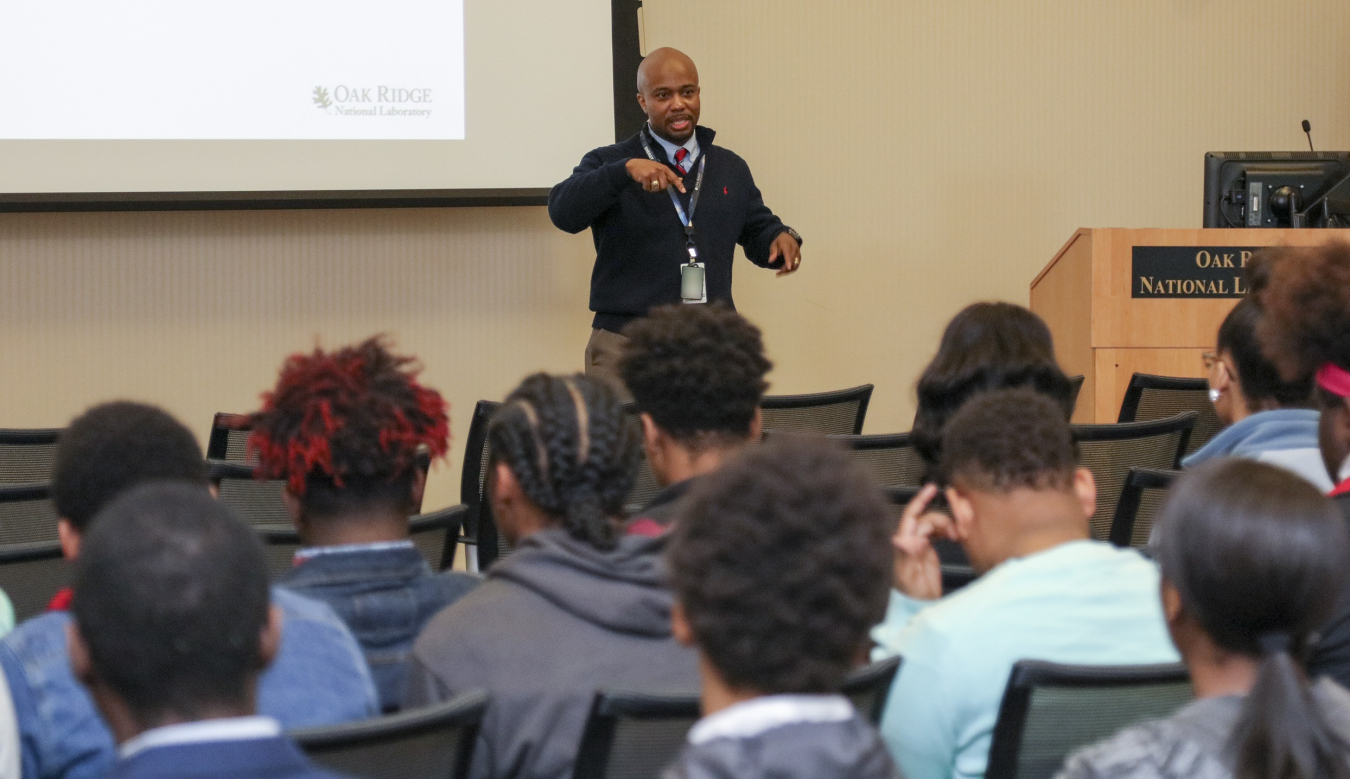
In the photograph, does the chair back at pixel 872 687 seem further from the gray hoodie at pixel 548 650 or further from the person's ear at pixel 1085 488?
the person's ear at pixel 1085 488

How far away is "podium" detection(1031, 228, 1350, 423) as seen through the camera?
4406mm

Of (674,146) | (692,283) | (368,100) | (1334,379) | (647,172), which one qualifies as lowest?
(1334,379)

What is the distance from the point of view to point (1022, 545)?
5.90 ft

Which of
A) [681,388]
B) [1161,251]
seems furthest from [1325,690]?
[1161,251]

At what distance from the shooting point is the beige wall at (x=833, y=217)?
566 cm

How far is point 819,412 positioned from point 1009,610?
1781 millimetres

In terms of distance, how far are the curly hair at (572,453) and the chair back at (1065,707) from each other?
542mm

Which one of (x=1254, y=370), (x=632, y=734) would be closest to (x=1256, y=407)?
(x=1254, y=370)

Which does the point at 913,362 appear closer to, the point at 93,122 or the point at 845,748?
the point at 93,122

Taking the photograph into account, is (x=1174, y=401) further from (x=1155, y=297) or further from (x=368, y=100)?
(x=368, y=100)

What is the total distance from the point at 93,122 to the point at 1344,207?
14.6 feet

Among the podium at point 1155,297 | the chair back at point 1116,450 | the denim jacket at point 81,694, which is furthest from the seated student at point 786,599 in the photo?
the podium at point 1155,297

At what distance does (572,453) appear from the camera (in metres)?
1.80

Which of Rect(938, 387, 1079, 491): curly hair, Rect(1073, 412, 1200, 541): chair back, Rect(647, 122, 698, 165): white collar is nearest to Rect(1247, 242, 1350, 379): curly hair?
Rect(938, 387, 1079, 491): curly hair
